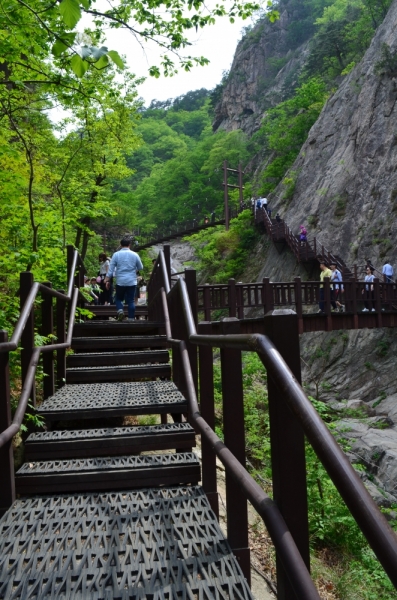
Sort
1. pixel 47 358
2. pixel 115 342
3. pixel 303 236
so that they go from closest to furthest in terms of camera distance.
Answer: pixel 47 358
pixel 115 342
pixel 303 236

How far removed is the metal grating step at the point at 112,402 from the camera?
4004mm

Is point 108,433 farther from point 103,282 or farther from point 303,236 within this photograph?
point 303,236

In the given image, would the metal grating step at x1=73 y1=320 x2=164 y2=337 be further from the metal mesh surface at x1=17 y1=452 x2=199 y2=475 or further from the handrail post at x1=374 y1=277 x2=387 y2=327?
the handrail post at x1=374 y1=277 x2=387 y2=327

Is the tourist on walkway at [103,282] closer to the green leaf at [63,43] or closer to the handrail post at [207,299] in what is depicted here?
the handrail post at [207,299]

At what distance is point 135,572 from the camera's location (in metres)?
2.09

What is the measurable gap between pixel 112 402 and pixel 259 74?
8646 cm

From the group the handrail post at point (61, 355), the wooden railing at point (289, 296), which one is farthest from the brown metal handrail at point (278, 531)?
the wooden railing at point (289, 296)

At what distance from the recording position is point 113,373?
214 inches

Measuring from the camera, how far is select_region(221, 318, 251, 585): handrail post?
229 cm

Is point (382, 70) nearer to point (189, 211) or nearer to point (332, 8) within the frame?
point (189, 211)

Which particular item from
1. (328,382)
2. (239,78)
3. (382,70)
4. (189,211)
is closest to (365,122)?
(382,70)

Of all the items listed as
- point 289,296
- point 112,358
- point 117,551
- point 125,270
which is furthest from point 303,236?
point 117,551

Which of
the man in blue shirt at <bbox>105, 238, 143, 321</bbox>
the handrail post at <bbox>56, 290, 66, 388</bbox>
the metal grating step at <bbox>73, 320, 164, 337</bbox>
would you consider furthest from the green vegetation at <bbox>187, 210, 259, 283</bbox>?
the handrail post at <bbox>56, 290, 66, 388</bbox>

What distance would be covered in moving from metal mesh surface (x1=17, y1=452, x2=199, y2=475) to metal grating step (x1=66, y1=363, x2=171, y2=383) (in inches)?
75.2
